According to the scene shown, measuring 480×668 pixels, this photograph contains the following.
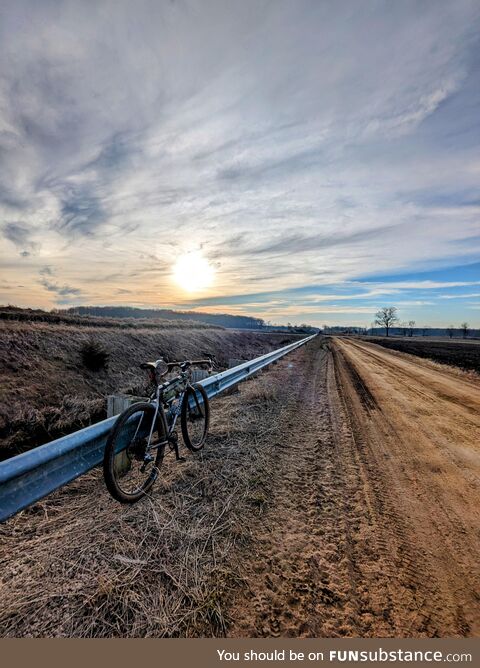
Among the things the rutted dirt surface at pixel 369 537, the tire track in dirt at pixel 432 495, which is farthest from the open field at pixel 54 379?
the tire track in dirt at pixel 432 495

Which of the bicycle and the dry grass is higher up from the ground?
the bicycle

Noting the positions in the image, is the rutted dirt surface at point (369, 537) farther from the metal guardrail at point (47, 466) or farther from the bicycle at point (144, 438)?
the metal guardrail at point (47, 466)

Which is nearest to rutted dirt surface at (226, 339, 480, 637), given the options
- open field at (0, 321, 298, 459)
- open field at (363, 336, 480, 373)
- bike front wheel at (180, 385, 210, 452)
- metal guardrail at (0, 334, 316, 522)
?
bike front wheel at (180, 385, 210, 452)

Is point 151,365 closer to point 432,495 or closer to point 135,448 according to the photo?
point 135,448

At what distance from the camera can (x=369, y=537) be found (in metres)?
2.65

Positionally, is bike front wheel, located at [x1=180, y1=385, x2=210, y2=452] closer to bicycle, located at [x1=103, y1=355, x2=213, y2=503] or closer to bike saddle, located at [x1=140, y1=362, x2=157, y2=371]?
bicycle, located at [x1=103, y1=355, x2=213, y2=503]

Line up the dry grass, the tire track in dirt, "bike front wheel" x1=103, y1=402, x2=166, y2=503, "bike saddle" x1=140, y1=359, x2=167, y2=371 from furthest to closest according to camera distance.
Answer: "bike saddle" x1=140, y1=359, x2=167, y2=371, "bike front wheel" x1=103, y1=402, x2=166, y2=503, the tire track in dirt, the dry grass

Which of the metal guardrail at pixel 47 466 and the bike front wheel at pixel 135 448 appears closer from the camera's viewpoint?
the metal guardrail at pixel 47 466

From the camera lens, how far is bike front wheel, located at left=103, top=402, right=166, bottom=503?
306 centimetres

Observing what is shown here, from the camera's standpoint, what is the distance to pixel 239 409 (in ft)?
21.1

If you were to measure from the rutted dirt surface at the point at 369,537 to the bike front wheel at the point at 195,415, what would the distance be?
1.28 metres

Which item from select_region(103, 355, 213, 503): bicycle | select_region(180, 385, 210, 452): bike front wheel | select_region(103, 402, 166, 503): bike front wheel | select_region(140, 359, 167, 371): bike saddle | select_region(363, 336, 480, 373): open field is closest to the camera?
select_region(103, 355, 213, 503): bicycle

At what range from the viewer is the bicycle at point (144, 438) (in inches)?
115

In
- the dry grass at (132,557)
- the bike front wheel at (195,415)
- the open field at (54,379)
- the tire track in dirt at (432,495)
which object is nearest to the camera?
the dry grass at (132,557)
